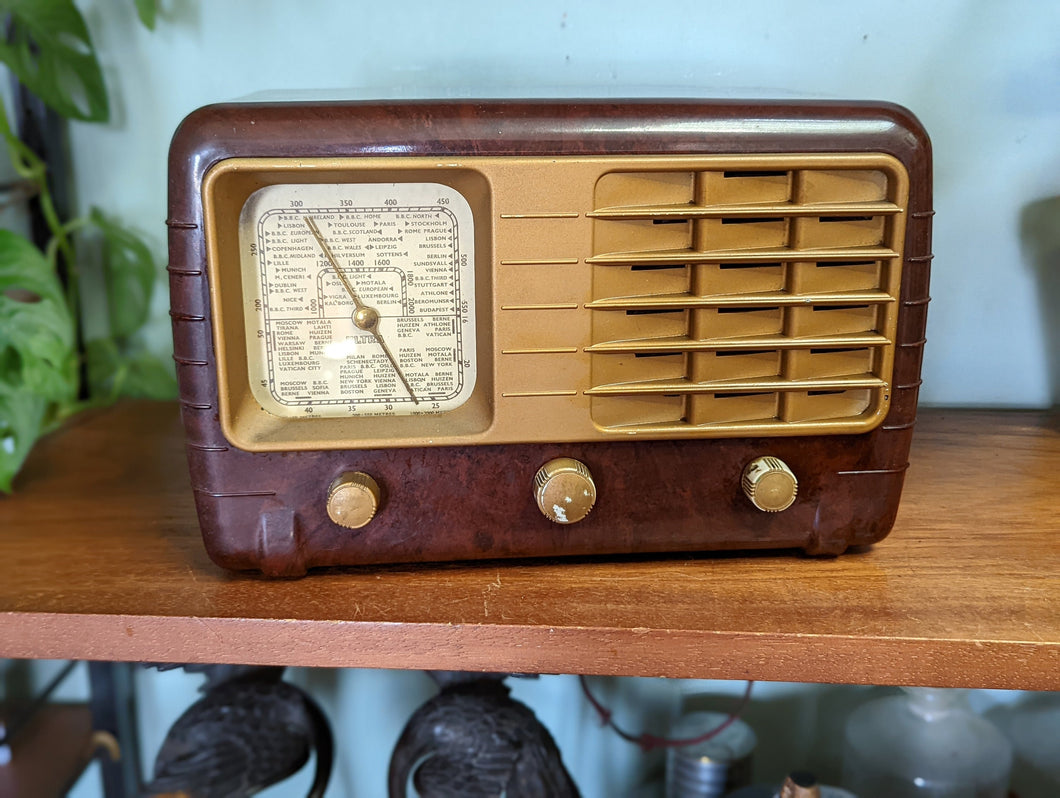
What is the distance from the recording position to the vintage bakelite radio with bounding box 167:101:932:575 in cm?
68

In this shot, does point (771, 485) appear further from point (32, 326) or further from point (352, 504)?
point (32, 326)

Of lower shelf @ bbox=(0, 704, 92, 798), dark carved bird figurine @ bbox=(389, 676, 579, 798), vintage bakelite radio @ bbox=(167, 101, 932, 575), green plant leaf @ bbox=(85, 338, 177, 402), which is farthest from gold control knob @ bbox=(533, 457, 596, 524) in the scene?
lower shelf @ bbox=(0, 704, 92, 798)

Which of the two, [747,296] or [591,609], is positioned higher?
[747,296]

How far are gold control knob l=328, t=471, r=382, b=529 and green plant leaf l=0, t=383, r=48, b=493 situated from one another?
42 cm

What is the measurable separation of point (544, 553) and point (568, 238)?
263mm

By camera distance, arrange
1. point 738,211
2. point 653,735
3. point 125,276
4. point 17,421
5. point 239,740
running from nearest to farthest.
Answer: point 738,211
point 17,421
point 239,740
point 125,276
point 653,735

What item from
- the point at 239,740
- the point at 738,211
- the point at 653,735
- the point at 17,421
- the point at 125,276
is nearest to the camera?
the point at 738,211

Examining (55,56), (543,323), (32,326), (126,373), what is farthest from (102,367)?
(543,323)

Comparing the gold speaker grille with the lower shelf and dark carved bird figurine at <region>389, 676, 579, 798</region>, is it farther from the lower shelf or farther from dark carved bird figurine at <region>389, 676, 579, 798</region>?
the lower shelf

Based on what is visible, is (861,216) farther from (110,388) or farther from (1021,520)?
(110,388)

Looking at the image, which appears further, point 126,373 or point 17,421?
point 126,373

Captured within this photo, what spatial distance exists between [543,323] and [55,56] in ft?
2.40

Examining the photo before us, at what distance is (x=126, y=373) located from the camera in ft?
3.91

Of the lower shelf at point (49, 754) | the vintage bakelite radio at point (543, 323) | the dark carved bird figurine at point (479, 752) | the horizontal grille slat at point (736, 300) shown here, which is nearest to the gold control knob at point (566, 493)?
the vintage bakelite radio at point (543, 323)
